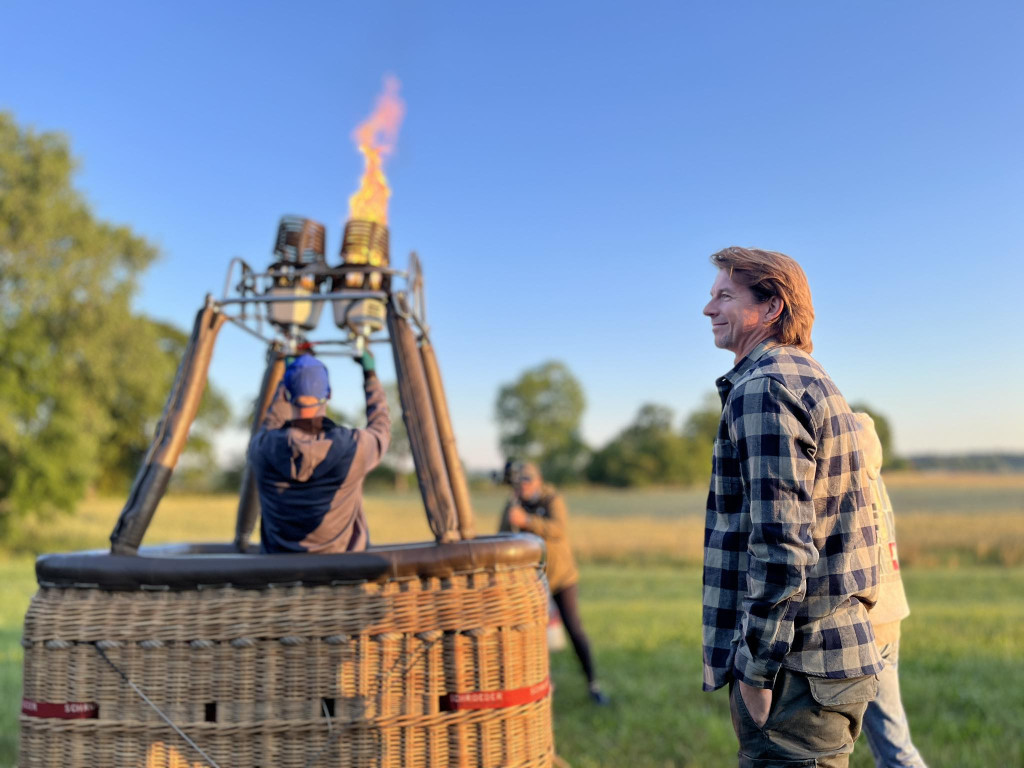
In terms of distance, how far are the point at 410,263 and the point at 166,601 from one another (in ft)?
4.96

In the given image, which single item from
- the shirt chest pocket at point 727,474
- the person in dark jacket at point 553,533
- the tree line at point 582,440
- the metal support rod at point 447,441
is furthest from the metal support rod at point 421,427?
the tree line at point 582,440

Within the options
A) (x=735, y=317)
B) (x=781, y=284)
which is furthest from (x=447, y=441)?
(x=781, y=284)

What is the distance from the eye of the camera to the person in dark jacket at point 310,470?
120 inches

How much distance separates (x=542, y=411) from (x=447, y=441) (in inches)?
3065

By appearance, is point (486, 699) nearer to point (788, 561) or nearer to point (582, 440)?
point (788, 561)

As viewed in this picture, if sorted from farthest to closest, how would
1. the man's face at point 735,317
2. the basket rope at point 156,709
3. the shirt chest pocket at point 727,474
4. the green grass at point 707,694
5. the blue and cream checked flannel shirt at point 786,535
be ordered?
1. the green grass at point 707,694
2. the basket rope at point 156,709
3. the man's face at point 735,317
4. the shirt chest pocket at point 727,474
5. the blue and cream checked flannel shirt at point 786,535

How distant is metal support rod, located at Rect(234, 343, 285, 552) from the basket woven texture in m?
1.45

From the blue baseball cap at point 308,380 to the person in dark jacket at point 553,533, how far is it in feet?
9.77

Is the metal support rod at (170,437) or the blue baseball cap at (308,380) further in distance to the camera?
the blue baseball cap at (308,380)

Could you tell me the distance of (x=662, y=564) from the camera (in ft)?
63.6

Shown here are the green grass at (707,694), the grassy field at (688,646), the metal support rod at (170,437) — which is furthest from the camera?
the grassy field at (688,646)

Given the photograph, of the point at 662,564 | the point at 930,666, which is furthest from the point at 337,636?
the point at 662,564

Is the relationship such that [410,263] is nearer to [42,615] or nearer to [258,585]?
[258,585]

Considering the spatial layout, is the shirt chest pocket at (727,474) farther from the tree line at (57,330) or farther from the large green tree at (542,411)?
the large green tree at (542,411)
